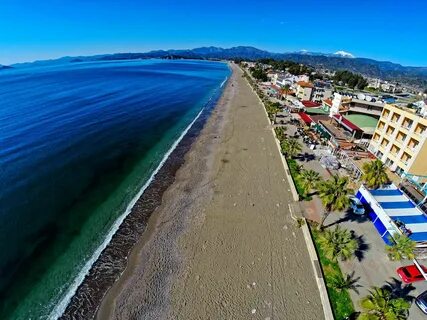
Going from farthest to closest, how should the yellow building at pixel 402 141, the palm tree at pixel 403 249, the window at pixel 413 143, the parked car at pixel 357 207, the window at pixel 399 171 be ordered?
the window at pixel 399 171 → the window at pixel 413 143 → the yellow building at pixel 402 141 → the parked car at pixel 357 207 → the palm tree at pixel 403 249

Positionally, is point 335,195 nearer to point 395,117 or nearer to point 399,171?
point 399,171

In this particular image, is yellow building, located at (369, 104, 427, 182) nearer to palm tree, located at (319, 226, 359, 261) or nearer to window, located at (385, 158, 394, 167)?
window, located at (385, 158, 394, 167)

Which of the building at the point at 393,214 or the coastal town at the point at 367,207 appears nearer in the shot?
the coastal town at the point at 367,207

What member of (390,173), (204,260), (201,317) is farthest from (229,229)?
(390,173)

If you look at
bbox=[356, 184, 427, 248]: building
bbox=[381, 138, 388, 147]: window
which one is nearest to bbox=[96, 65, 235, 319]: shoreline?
bbox=[356, 184, 427, 248]: building

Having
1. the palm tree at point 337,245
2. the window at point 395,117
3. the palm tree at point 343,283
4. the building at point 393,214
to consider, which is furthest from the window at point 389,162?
the palm tree at point 343,283

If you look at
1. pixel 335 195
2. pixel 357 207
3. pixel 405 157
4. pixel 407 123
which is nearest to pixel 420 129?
pixel 407 123

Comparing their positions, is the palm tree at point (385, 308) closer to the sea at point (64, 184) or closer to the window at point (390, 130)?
the sea at point (64, 184)
